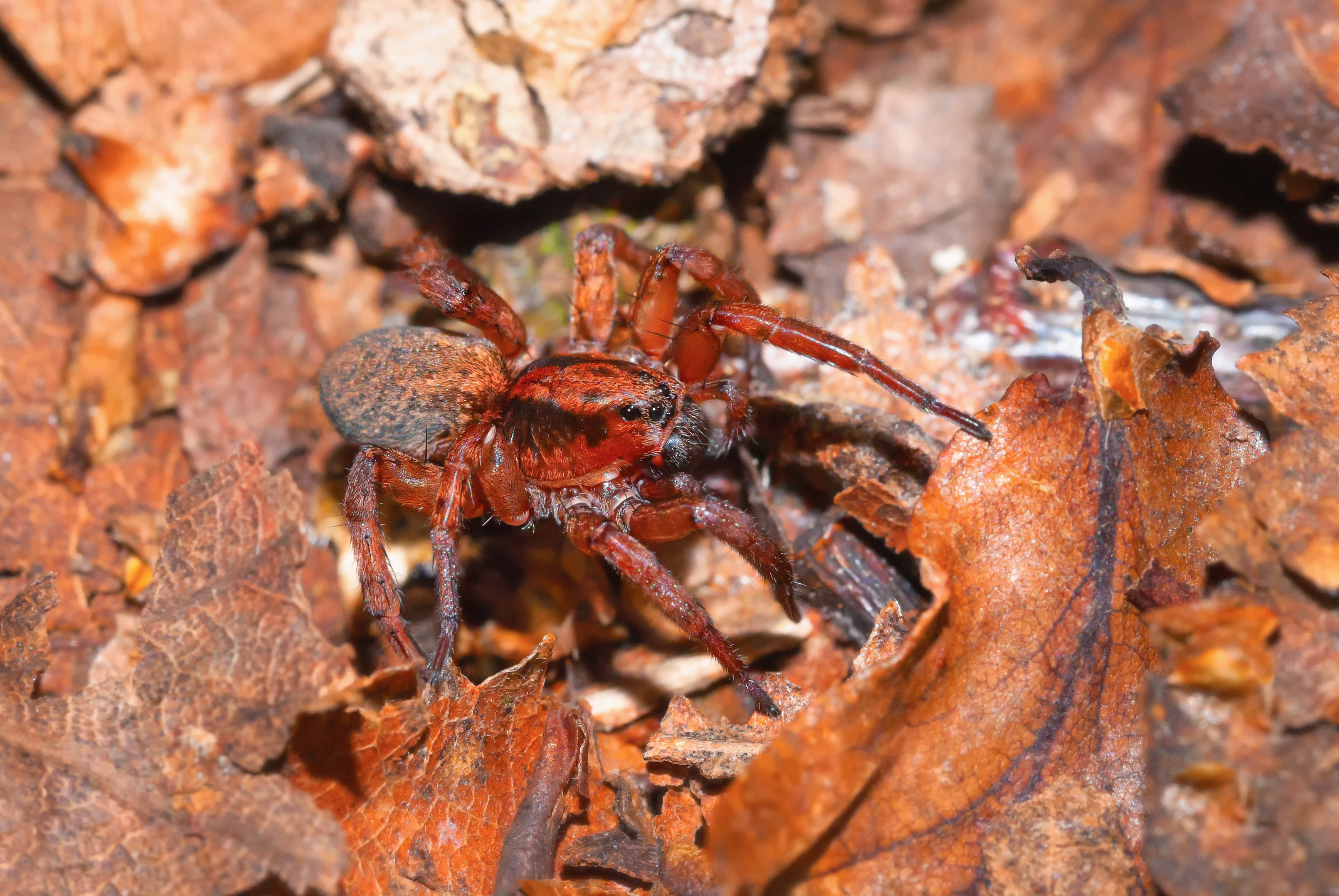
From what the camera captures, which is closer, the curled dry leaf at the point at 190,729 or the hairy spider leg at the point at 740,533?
the curled dry leaf at the point at 190,729

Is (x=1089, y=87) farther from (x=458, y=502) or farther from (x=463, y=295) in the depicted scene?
(x=458, y=502)

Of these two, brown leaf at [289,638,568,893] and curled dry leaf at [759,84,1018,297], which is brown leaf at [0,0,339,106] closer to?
curled dry leaf at [759,84,1018,297]

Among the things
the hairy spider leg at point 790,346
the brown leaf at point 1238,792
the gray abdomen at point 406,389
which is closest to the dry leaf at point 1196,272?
the hairy spider leg at point 790,346

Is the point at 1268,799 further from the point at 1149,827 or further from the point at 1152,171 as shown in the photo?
the point at 1152,171

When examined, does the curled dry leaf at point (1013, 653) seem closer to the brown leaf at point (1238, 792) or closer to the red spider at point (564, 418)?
the brown leaf at point (1238, 792)

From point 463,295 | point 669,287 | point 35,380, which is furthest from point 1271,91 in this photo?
point 35,380
